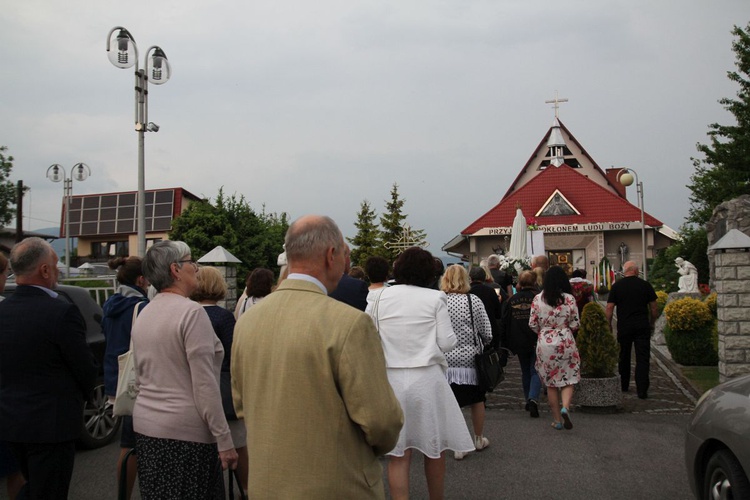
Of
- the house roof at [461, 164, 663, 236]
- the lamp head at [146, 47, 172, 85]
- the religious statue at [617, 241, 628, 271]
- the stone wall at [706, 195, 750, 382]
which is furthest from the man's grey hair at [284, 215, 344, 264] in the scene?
the religious statue at [617, 241, 628, 271]

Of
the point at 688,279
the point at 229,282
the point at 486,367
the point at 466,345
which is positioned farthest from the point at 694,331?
the point at 229,282

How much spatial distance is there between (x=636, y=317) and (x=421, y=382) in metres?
5.90

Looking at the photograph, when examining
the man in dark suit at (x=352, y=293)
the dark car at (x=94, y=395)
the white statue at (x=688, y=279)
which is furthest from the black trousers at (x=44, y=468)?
the white statue at (x=688, y=279)

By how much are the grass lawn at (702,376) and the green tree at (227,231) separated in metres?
25.0

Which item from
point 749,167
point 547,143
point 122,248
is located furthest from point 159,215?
point 749,167

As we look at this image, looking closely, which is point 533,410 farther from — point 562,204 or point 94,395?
point 562,204

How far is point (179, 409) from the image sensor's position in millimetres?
3396

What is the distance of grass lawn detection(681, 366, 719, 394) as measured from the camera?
999cm

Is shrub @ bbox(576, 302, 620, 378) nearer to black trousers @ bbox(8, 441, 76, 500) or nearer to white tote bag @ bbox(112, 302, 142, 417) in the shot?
white tote bag @ bbox(112, 302, 142, 417)

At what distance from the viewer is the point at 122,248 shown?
225 ft

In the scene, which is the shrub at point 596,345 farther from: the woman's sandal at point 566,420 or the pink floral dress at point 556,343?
the woman's sandal at point 566,420

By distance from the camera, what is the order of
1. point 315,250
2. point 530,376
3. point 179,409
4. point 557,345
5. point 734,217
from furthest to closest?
point 734,217
point 530,376
point 557,345
point 179,409
point 315,250

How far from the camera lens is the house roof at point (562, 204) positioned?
1754 inches

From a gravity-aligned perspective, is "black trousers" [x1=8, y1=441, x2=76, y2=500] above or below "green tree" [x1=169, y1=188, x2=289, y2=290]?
below
